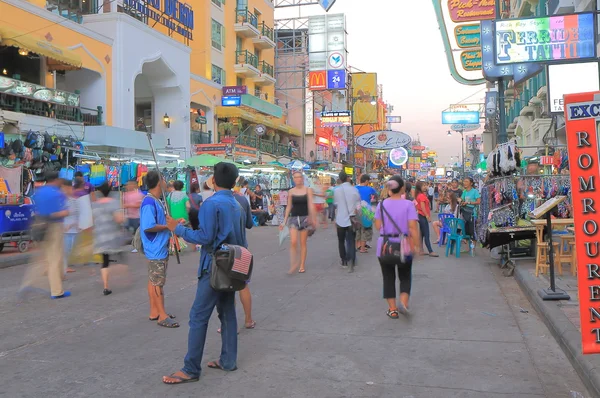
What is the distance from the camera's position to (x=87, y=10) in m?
22.7

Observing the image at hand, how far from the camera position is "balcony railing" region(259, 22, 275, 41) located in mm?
39188

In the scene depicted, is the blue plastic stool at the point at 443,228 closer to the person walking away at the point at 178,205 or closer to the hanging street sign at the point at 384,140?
Result: the person walking away at the point at 178,205

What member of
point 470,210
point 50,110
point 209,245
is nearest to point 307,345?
point 209,245

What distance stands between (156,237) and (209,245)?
2.03 m

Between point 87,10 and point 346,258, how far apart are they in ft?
58.8

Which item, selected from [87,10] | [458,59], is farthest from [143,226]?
[458,59]

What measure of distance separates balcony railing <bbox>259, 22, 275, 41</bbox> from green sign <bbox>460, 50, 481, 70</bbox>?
17.3 m

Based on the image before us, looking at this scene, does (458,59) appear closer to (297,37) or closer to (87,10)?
(87,10)

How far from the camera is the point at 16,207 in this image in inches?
Result: 479

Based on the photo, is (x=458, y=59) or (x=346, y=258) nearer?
(x=346, y=258)

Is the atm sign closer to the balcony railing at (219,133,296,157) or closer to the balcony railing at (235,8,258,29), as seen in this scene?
the balcony railing at (219,133,296,157)

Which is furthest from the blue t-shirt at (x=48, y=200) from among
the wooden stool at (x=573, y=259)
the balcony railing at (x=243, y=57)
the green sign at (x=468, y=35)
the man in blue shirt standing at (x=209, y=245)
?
the balcony railing at (x=243, y=57)

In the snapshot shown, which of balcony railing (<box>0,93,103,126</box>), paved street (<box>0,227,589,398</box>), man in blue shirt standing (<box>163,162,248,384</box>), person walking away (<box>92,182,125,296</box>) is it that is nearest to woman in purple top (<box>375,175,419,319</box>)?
paved street (<box>0,227,589,398</box>)

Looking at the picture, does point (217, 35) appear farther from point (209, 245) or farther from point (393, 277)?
point (209, 245)
